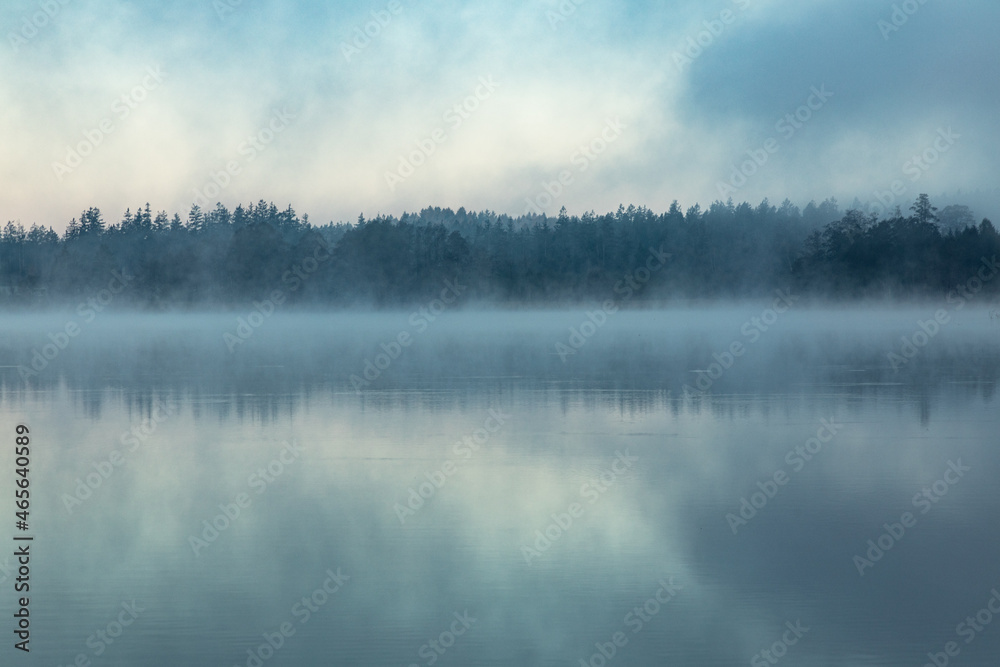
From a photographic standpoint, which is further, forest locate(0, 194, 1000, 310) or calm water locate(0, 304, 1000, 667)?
forest locate(0, 194, 1000, 310)

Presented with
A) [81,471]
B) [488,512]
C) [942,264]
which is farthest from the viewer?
[942,264]

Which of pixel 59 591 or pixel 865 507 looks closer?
pixel 59 591

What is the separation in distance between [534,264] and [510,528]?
11097cm

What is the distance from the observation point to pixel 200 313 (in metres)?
110

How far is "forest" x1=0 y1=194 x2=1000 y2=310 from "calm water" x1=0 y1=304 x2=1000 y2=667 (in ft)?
281

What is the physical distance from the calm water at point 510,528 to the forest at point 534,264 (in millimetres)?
85600

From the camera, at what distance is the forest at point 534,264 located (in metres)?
103

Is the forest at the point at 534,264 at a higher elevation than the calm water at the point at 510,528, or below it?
higher

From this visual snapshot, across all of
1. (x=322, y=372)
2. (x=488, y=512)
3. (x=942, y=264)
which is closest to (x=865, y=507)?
(x=488, y=512)

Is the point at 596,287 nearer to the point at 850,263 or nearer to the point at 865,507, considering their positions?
the point at 850,263

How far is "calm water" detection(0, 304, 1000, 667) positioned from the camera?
743cm

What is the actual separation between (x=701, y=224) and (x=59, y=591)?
4868 inches

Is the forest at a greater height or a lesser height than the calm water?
greater

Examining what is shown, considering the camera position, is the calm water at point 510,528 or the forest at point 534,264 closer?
the calm water at point 510,528
